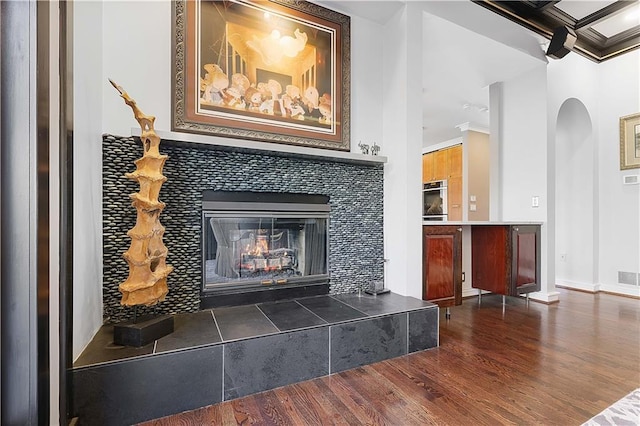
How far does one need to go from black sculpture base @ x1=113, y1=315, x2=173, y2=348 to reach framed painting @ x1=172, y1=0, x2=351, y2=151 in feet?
3.82

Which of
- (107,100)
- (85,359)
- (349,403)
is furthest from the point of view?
(107,100)

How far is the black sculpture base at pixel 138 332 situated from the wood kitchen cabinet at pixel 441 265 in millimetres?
1909

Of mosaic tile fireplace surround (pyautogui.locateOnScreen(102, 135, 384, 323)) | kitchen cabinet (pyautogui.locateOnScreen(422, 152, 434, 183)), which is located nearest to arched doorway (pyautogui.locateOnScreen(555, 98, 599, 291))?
kitchen cabinet (pyautogui.locateOnScreen(422, 152, 434, 183))

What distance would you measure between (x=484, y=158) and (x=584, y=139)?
1.85 metres

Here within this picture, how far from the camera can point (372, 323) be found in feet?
6.12

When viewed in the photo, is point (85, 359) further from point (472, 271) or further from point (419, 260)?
point (472, 271)

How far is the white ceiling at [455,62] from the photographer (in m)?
2.53

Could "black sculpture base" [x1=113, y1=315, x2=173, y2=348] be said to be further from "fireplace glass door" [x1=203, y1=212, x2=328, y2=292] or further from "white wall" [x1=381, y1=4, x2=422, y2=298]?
"white wall" [x1=381, y1=4, x2=422, y2=298]

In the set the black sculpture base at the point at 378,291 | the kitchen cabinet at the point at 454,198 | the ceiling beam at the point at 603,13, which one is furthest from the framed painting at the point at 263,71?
the kitchen cabinet at the point at 454,198

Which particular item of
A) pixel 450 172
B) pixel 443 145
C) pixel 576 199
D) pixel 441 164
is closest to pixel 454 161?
pixel 450 172

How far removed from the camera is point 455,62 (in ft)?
10.8

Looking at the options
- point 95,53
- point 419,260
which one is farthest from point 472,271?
point 95,53

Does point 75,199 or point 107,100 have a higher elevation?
point 107,100

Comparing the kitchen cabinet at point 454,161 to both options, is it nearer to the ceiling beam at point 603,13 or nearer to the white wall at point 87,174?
the ceiling beam at point 603,13
